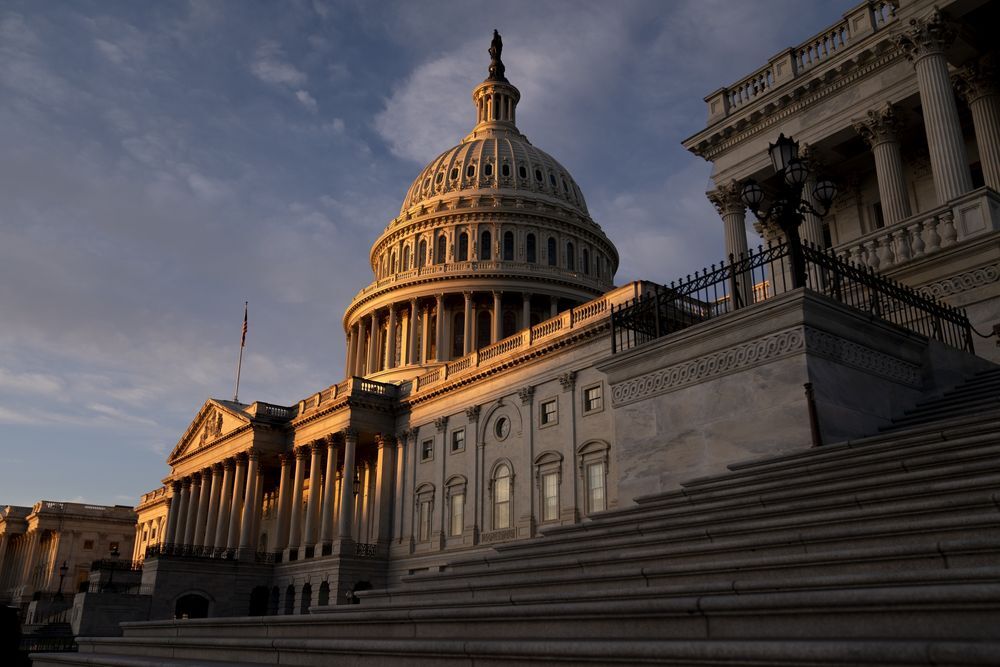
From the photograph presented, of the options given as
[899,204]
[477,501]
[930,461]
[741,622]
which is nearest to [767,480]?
[930,461]

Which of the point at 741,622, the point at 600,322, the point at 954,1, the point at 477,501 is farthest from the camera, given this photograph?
the point at 477,501

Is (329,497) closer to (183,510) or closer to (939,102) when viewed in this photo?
(183,510)

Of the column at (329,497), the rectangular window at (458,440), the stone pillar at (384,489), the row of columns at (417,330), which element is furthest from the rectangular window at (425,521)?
the row of columns at (417,330)

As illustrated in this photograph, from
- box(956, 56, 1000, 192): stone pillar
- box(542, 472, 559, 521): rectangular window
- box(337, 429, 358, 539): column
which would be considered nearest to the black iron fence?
box(956, 56, 1000, 192): stone pillar

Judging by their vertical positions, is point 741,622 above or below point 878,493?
below

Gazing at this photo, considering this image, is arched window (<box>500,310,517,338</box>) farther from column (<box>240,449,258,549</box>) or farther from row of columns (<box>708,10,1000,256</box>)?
row of columns (<box>708,10,1000,256</box>)

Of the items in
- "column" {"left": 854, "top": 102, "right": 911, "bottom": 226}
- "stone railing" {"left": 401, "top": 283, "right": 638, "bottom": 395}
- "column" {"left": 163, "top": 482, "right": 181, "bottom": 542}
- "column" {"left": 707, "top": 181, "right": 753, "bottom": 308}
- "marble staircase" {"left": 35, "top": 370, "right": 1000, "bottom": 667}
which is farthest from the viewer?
"column" {"left": 163, "top": 482, "right": 181, "bottom": 542}

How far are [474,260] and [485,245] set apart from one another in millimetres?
3979

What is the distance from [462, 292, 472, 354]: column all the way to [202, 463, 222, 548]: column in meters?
22.2

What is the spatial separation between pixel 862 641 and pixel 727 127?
26720mm

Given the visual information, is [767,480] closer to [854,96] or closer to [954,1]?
[954,1]

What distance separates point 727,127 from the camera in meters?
30.0

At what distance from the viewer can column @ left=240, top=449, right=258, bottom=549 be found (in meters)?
60.1

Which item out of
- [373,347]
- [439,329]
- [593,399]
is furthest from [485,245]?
[593,399]
